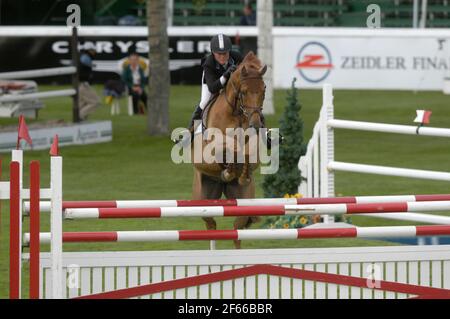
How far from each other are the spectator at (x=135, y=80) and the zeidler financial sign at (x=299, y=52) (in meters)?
3.44

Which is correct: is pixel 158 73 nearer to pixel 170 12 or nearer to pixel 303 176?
pixel 303 176

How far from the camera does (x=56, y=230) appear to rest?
22.8 feet

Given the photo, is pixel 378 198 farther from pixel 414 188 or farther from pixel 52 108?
pixel 52 108

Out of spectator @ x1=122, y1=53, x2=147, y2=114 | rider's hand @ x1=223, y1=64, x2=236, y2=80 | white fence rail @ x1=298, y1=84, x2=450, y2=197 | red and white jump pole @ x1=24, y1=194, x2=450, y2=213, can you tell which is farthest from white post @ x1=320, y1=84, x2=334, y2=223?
spectator @ x1=122, y1=53, x2=147, y2=114

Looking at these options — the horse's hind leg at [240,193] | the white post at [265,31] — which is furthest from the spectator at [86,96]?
the horse's hind leg at [240,193]

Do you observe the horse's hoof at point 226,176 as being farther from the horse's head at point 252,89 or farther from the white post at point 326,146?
the white post at point 326,146

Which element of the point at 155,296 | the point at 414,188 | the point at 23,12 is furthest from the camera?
the point at 23,12

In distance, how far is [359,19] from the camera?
35594 mm

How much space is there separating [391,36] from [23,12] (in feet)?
34.2

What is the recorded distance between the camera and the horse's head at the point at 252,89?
28.9 feet

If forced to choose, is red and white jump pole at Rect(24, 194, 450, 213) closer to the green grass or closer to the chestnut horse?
the chestnut horse

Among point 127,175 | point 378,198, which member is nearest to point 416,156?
point 127,175

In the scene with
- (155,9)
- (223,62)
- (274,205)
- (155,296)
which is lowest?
(155,296)

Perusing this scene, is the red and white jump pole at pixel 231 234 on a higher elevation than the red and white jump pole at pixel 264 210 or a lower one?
lower
